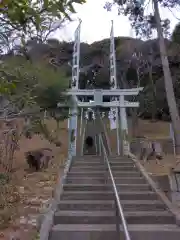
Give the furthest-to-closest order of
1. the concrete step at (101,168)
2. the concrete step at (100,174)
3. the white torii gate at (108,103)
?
the white torii gate at (108,103) → the concrete step at (101,168) → the concrete step at (100,174)

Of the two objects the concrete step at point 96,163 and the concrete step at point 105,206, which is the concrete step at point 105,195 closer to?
the concrete step at point 105,206

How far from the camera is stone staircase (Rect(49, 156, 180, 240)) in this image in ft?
13.5

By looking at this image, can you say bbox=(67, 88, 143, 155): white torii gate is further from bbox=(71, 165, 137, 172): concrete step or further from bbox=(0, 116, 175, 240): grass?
bbox=(71, 165, 137, 172): concrete step

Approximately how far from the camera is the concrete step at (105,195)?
18.7 feet

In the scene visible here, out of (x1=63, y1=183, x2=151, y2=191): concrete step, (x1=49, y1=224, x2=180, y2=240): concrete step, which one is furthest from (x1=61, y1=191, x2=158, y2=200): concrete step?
(x1=49, y1=224, x2=180, y2=240): concrete step

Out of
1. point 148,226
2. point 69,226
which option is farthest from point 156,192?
point 69,226

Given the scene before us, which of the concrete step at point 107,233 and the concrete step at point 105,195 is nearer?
the concrete step at point 107,233

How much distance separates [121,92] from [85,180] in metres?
4.91

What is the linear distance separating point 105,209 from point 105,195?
2.13ft

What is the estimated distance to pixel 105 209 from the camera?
5.15 meters

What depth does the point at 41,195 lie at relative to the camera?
6.61m

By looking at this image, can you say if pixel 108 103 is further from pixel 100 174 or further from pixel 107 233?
pixel 107 233

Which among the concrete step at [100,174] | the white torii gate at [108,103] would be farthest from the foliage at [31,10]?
the white torii gate at [108,103]

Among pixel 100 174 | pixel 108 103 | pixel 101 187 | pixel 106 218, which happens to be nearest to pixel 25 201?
pixel 101 187
